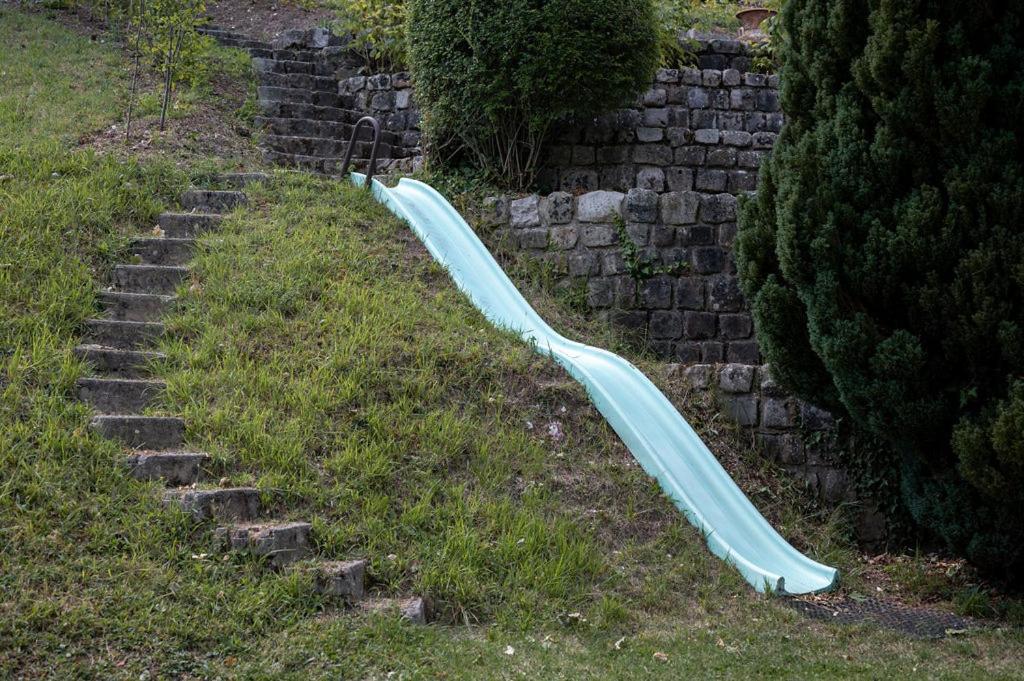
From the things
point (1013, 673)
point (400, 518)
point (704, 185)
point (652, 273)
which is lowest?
point (1013, 673)

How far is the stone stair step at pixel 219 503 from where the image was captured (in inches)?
169

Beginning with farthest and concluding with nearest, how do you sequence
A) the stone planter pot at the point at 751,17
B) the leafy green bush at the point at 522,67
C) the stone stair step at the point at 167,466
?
the stone planter pot at the point at 751,17, the leafy green bush at the point at 522,67, the stone stair step at the point at 167,466

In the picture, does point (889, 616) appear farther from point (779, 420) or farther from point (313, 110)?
point (313, 110)

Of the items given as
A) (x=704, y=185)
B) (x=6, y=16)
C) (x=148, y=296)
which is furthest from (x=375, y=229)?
(x=6, y=16)

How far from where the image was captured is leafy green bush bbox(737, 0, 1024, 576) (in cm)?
461

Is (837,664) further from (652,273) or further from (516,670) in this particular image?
(652,273)

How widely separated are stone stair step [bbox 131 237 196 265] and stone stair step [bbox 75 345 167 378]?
3.99ft

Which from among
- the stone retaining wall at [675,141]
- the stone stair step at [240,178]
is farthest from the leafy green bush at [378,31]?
the stone stair step at [240,178]

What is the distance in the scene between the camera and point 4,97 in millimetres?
8742

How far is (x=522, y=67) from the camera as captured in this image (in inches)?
295

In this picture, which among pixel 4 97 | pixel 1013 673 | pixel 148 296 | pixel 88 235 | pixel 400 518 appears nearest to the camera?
pixel 1013 673

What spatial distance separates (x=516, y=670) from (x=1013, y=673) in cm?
197

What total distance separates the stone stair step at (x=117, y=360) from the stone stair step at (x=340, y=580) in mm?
1761

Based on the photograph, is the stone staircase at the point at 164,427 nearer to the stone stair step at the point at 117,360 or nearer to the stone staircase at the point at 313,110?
the stone stair step at the point at 117,360
